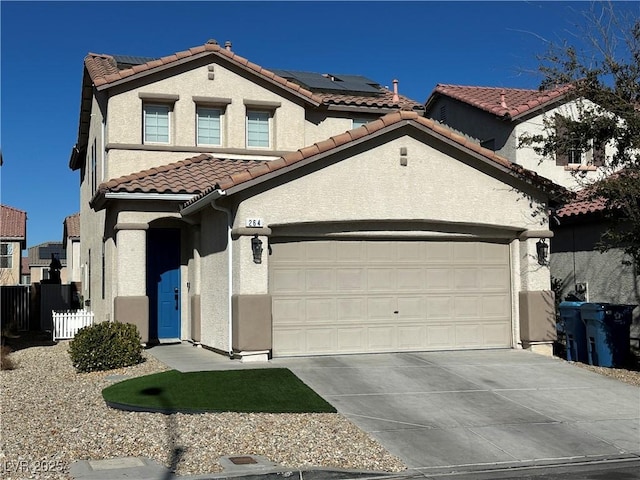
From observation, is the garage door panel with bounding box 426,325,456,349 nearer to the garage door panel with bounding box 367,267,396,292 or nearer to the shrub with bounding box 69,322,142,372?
the garage door panel with bounding box 367,267,396,292

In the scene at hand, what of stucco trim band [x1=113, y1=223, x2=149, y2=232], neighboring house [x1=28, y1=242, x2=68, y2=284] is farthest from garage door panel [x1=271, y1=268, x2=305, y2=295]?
neighboring house [x1=28, y1=242, x2=68, y2=284]

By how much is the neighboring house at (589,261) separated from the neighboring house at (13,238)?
33.0 metres

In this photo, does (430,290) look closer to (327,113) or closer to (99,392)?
(99,392)

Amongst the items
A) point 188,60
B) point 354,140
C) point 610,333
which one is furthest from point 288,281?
point 188,60

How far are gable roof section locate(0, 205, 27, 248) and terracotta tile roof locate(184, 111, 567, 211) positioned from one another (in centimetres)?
3130

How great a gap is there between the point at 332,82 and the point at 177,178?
8.10 m

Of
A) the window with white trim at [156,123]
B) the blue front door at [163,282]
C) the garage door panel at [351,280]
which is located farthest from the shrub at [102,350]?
the window with white trim at [156,123]

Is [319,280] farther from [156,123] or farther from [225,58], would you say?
[225,58]

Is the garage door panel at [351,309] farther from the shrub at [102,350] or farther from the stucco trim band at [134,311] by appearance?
the stucco trim band at [134,311]

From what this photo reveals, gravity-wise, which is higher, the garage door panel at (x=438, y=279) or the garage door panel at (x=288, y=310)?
the garage door panel at (x=438, y=279)

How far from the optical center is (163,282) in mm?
18516

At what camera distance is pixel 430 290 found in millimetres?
15266

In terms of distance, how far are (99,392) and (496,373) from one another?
21.5ft

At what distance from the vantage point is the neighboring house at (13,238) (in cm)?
4366
